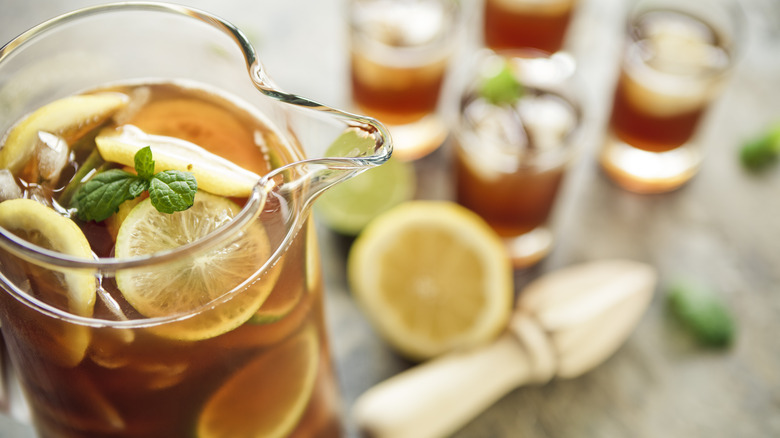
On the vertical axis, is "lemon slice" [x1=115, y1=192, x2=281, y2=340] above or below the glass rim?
below

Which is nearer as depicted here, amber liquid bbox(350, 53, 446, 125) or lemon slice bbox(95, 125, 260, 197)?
lemon slice bbox(95, 125, 260, 197)

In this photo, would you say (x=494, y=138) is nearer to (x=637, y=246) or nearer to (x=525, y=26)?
(x=637, y=246)

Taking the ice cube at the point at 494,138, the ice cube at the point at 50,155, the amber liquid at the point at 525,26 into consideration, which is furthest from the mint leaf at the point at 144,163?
the amber liquid at the point at 525,26

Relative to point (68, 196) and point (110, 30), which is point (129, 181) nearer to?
point (68, 196)

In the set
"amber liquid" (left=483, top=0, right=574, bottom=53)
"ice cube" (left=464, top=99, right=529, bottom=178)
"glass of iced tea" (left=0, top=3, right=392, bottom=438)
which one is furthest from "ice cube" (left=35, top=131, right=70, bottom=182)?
"amber liquid" (left=483, top=0, right=574, bottom=53)

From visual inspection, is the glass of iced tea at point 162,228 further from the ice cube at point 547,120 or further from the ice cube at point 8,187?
the ice cube at point 547,120

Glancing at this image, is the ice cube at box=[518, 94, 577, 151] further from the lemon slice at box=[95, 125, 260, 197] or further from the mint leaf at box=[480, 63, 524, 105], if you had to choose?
the lemon slice at box=[95, 125, 260, 197]

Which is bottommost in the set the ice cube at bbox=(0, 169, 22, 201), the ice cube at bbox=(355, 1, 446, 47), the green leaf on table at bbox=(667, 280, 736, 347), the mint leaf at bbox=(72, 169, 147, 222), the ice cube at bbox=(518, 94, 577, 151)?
the green leaf on table at bbox=(667, 280, 736, 347)
